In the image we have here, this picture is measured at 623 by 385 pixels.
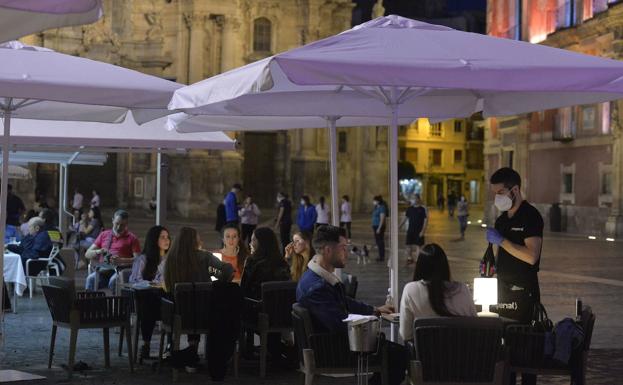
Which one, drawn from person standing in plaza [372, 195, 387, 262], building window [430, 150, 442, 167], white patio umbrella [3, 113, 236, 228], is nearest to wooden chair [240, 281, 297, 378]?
white patio umbrella [3, 113, 236, 228]

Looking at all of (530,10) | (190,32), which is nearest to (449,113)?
(530,10)

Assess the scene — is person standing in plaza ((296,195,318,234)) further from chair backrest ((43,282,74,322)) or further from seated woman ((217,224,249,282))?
chair backrest ((43,282,74,322))

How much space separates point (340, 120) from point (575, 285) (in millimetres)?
7797

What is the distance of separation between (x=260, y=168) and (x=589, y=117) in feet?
65.8

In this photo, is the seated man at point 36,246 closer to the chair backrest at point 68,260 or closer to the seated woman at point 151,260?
the chair backrest at point 68,260

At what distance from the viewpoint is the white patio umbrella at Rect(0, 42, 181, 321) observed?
30.8 ft

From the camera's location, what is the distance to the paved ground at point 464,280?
10.2 meters

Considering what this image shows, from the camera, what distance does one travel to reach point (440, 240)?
3491 centimetres

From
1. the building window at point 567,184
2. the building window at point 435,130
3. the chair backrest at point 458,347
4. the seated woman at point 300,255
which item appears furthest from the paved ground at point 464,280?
the building window at point 435,130

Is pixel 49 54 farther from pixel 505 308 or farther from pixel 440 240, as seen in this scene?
pixel 440 240

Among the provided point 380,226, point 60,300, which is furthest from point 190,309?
point 380,226

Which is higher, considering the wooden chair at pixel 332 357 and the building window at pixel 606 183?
the building window at pixel 606 183

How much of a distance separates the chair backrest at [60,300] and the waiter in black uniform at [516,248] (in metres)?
4.00

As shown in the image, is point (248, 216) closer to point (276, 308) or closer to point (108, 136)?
point (108, 136)
